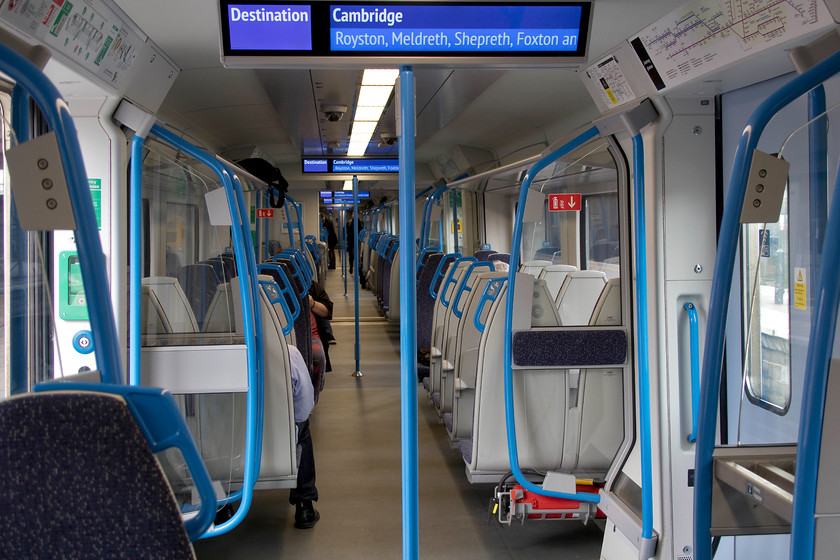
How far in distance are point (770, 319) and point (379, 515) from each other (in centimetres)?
245

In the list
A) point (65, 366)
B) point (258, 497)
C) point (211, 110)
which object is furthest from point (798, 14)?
point (211, 110)

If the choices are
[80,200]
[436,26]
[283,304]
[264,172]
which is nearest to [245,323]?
[283,304]

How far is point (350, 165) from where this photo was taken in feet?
30.8

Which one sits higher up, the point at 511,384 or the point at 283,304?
the point at 283,304

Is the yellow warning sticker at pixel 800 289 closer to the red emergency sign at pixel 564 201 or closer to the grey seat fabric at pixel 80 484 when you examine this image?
the red emergency sign at pixel 564 201

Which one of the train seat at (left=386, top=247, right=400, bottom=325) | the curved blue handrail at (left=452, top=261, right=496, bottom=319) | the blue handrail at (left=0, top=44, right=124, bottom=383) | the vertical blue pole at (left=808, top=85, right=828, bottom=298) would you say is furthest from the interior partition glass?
the train seat at (left=386, top=247, right=400, bottom=325)

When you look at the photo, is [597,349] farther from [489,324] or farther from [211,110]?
[211,110]

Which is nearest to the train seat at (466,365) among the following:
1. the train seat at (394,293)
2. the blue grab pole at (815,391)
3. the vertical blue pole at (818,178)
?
the vertical blue pole at (818,178)

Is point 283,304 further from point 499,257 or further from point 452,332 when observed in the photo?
point 499,257

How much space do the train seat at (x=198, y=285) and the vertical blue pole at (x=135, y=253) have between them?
0.78 m

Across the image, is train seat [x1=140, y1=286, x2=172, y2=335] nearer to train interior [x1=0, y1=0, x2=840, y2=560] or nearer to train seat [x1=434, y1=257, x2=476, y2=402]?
train interior [x1=0, y1=0, x2=840, y2=560]

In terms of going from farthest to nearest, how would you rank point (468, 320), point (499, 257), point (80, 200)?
point (499, 257)
point (468, 320)
point (80, 200)

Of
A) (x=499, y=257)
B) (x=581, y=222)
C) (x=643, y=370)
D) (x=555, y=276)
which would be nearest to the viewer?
(x=643, y=370)

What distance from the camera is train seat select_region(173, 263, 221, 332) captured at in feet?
13.2
